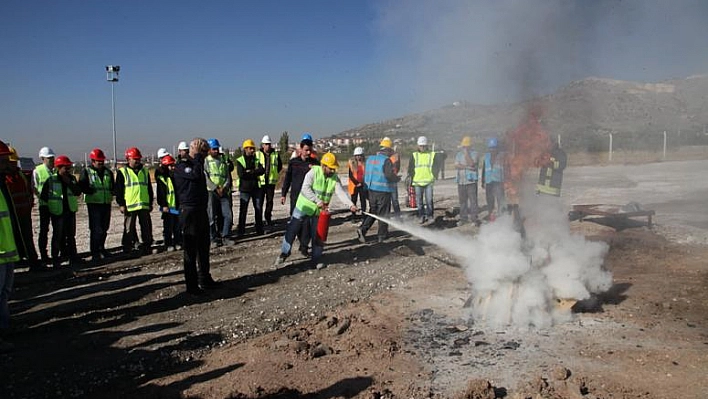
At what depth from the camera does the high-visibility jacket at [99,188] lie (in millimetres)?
9258

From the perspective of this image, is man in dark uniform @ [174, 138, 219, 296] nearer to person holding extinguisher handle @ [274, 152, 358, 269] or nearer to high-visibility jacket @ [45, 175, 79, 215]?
person holding extinguisher handle @ [274, 152, 358, 269]

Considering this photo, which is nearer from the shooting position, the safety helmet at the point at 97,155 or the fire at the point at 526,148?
the fire at the point at 526,148

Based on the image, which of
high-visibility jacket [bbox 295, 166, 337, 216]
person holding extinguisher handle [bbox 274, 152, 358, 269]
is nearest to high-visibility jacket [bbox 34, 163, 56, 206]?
person holding extinguisher handle [bbox 274, 152, 358, 269]

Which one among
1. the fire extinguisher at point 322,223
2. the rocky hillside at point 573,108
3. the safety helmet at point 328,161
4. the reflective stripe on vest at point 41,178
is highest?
the rocky hillside at point 573,108

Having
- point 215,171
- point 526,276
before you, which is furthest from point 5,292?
point 526,276

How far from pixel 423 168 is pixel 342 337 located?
7.06 m

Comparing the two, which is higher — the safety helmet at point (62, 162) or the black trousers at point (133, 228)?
the safety helmet at point (62, 162)

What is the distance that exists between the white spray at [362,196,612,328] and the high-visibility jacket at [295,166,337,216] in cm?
299

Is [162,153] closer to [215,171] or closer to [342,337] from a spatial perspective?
[215,171]

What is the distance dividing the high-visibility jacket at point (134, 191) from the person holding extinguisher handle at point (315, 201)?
10.5 ft

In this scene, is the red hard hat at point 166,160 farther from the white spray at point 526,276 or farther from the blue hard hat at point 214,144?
the white spray at point 526,276

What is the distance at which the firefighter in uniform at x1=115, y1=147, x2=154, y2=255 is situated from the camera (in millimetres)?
9453

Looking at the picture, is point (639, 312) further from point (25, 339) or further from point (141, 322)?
point (25, 339)

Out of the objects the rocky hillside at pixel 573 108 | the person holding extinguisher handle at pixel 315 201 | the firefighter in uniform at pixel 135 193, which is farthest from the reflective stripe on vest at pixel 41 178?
the rocky hillside at pixel 573 108
